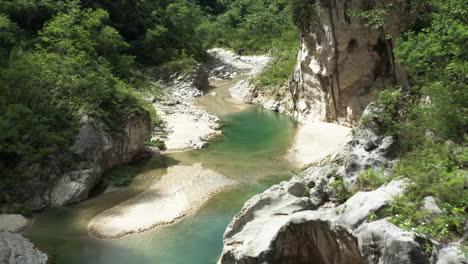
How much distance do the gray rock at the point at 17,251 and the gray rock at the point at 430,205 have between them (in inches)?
458

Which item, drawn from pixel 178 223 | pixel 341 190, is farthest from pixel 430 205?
pixel 178 223

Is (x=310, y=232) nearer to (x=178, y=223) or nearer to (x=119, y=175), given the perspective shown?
(x=178, y=223)

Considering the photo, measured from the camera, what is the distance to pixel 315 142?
24.2 meters

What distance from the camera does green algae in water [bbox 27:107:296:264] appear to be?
42.0 ft

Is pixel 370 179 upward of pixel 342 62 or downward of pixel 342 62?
downward

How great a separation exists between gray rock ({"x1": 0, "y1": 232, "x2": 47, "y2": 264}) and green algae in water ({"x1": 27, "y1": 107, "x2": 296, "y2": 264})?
0.43 meters

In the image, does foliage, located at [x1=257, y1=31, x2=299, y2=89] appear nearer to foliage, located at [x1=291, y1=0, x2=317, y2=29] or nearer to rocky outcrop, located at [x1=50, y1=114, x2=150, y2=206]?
foliage, located at [x1=291, y1=0, x2=317, y2=29]

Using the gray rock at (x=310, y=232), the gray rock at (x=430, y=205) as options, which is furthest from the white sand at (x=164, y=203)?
the gray rock at (x=430, y=205)

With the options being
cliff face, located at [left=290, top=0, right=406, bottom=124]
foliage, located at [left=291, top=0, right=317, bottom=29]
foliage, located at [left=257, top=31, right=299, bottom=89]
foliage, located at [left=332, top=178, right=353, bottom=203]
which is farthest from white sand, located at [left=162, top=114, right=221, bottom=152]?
foliage, located at [left=332, top=178, right=353, bottom=203]

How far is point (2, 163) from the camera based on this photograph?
1645cm

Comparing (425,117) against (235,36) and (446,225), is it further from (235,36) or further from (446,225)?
(235,36)

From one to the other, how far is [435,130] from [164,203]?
461 inches

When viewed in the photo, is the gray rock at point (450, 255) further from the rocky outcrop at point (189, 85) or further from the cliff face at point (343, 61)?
the rocky outcrop at point (189, 85)

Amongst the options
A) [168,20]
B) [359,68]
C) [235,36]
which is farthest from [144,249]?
[235,36]
